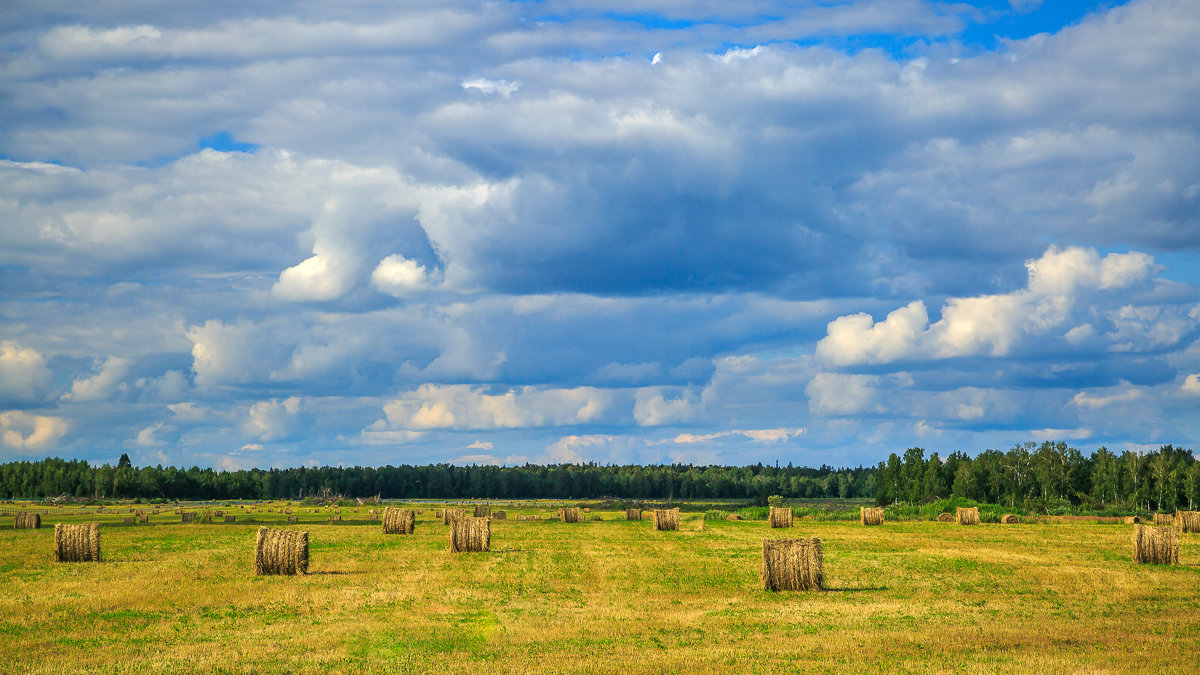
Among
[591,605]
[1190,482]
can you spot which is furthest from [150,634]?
[1190,482]

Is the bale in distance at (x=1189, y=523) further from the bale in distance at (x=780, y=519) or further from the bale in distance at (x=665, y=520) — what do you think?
the bale in distance at (x=665, y=520)

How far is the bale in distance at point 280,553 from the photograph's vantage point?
3622 cm

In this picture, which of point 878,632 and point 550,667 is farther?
point 878,632

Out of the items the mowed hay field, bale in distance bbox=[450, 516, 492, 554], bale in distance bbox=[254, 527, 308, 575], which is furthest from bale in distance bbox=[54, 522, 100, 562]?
bale in distance bbox=[450, 516, 492, 554]

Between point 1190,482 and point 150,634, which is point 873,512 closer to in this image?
point 150,634

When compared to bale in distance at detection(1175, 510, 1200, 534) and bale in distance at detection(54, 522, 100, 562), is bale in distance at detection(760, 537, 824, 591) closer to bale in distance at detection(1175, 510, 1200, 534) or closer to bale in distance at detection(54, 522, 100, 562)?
bale in distance at detection(54, 522, 100, 562)

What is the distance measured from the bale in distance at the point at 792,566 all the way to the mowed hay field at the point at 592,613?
0.74m

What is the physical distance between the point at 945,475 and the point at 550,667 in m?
170

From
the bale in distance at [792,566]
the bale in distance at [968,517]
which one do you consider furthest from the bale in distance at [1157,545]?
the bale in distance at [968,517]

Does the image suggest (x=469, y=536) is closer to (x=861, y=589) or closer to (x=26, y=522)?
(x=861, y=589)

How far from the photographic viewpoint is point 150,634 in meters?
23.7

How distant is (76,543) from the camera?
137 feet

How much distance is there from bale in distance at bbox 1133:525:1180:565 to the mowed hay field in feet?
2.57

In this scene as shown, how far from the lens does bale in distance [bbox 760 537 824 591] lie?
32375mm
